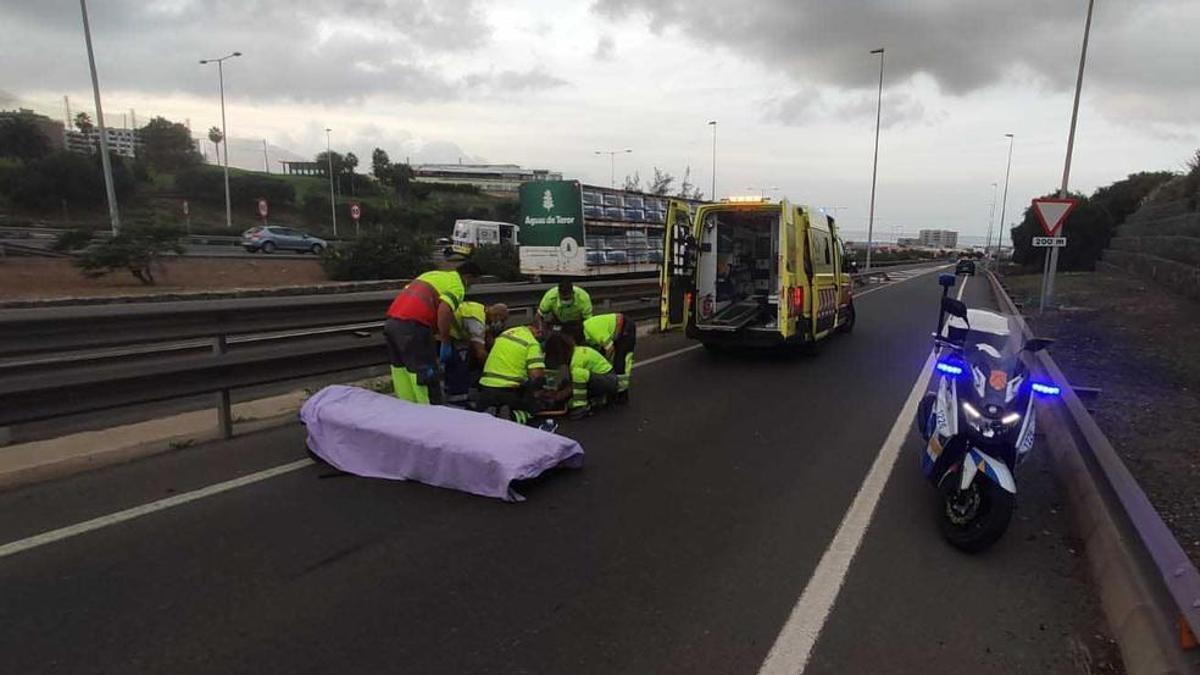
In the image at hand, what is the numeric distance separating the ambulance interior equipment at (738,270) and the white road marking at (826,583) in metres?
5.13

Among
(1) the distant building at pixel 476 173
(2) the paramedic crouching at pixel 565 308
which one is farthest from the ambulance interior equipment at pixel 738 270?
(1) the distant building at pixel 476 173

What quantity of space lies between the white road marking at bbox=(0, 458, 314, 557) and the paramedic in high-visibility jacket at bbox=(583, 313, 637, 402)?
10.6ft

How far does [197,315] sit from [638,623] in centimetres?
459

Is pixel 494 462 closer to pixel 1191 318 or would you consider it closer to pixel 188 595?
pixel 188 595

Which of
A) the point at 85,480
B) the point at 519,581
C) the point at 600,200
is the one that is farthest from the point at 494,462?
the point at 600,200

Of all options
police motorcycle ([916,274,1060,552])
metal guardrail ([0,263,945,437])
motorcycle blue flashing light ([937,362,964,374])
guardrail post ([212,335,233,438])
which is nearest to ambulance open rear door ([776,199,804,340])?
police motorcycle ([916,274,1060,552])

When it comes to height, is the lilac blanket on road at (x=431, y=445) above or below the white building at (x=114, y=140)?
below

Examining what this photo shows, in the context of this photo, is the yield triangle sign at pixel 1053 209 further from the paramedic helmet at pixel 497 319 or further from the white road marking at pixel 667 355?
the paramedic helmet at pixel 497 319

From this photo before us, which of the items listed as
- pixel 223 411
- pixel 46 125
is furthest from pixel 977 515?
pixel 46 125

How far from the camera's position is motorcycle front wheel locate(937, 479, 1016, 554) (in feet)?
13.3

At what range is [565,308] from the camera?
8383 millimetres

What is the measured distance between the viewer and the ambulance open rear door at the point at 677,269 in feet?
33.7

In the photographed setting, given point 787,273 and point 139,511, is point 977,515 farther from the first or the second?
point 787,273

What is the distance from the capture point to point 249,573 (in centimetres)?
370
